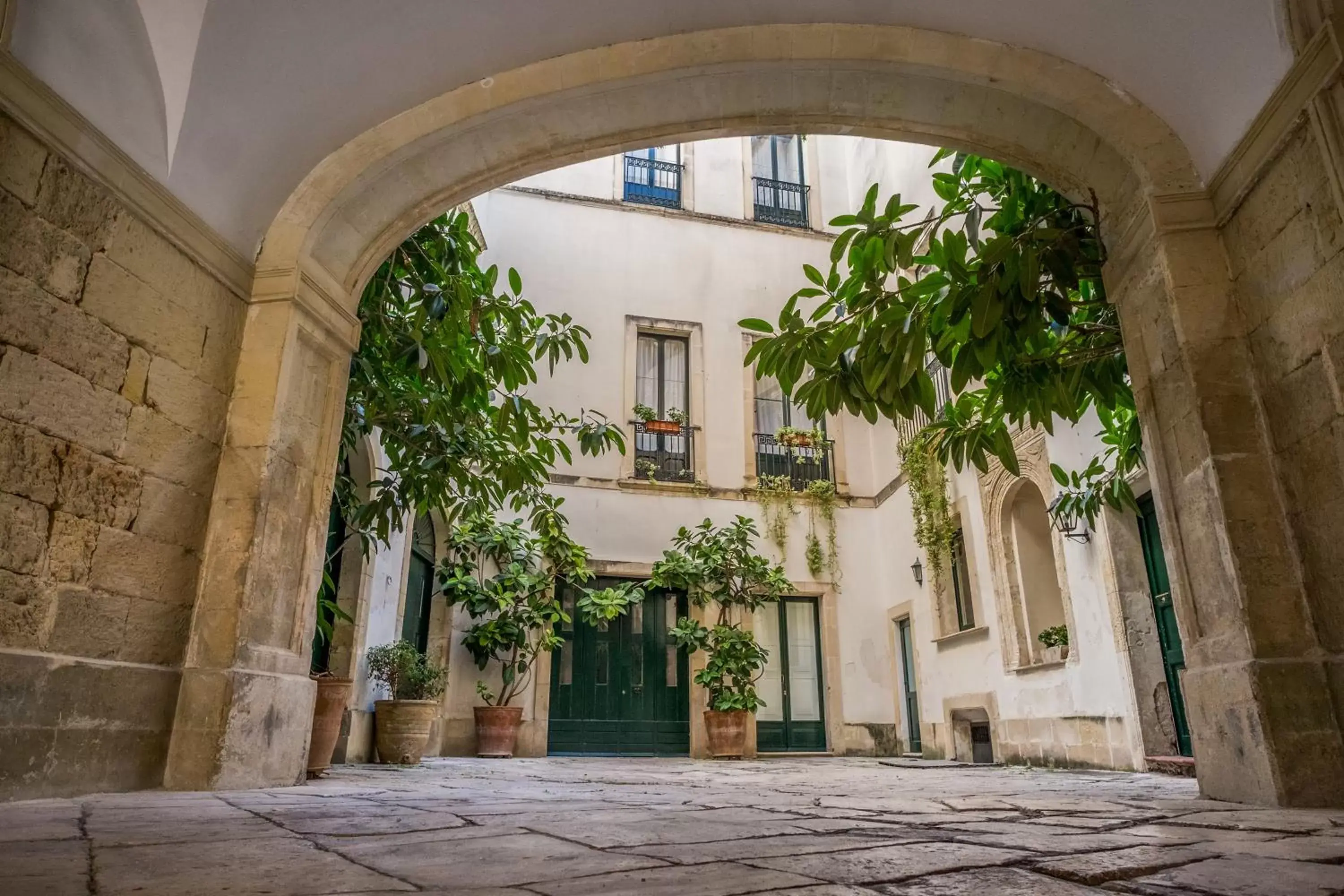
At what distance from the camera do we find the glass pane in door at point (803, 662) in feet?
31.7

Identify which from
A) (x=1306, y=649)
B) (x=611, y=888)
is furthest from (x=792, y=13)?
(x=611, y=888)

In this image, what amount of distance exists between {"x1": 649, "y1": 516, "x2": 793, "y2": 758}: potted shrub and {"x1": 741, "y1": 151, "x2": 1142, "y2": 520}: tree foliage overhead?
17.1 ft

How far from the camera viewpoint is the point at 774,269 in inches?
439

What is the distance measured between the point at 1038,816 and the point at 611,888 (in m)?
1.50

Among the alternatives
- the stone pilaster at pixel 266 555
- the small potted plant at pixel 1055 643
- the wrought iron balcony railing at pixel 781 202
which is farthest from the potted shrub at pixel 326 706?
the wrought iron balcony railing at pixel 781 202

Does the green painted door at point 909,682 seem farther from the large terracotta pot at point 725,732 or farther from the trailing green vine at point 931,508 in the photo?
the large terracotta pot at point 725,732

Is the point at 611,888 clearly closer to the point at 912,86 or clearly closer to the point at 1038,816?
the point at 1038,816

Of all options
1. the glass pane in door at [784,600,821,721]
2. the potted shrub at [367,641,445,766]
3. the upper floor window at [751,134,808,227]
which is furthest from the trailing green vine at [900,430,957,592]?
the potted shrub at [367,641,445,766]

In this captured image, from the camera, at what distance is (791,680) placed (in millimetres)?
9711

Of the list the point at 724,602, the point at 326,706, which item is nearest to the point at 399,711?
the point at 326,706

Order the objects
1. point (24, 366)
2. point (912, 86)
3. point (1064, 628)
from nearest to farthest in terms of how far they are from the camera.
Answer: point (24, 366)
point (912, 86)
point (1064, 628)

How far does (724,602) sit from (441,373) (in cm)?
570

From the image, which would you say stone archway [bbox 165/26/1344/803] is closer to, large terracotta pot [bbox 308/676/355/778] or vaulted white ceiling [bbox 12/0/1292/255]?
vaulted white ceiling [bbox 12/0/1292/255]

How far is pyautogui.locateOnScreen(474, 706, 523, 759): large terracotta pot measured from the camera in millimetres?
8078
